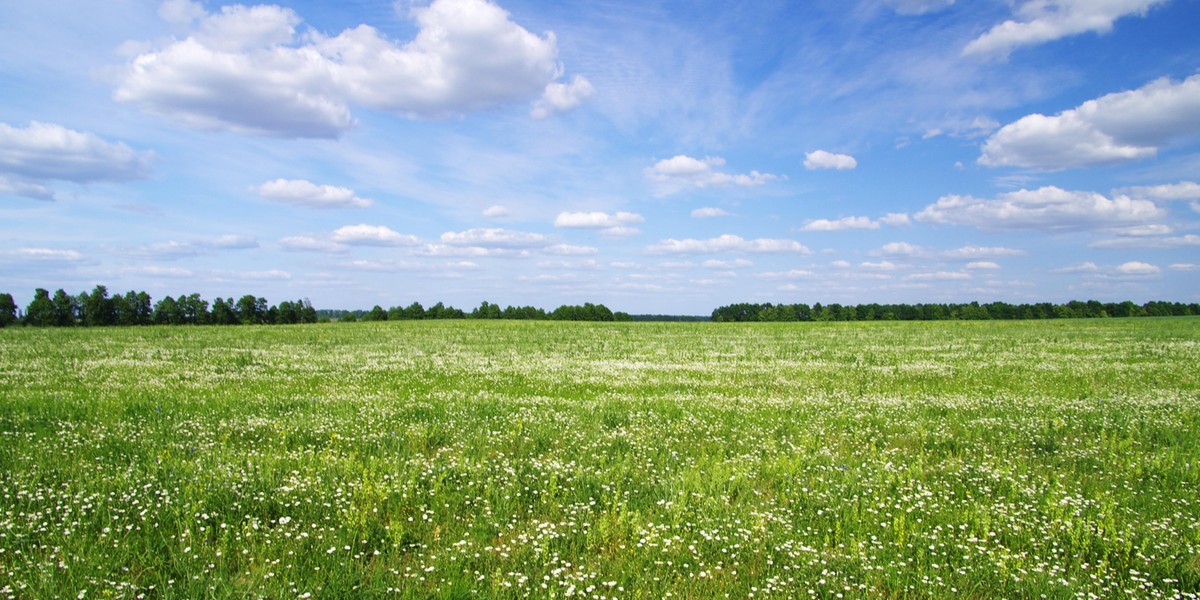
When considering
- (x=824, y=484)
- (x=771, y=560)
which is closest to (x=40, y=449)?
(x=771, y=560)

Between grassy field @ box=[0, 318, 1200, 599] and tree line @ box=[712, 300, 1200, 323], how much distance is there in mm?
88769

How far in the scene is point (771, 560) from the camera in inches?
227

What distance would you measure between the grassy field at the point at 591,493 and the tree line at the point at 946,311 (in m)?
88.8

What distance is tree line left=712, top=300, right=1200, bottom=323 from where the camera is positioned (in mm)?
100125

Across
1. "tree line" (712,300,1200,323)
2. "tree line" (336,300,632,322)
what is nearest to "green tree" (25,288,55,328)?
"tree line" (336,300,632,322)

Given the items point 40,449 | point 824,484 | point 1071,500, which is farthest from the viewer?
point 40,449

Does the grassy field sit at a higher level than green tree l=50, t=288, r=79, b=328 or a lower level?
lower

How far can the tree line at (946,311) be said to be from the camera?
328 feet

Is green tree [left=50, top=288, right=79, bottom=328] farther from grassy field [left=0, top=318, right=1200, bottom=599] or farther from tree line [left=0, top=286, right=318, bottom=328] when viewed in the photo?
grassy field [left=0, top=318, right=1200, bottom=599]

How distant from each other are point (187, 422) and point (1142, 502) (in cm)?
1455

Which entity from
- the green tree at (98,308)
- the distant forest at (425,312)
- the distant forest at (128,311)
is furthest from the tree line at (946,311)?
the green tree at (98,308)

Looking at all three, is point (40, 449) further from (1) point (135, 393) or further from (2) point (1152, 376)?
(2) point (1152, 376)

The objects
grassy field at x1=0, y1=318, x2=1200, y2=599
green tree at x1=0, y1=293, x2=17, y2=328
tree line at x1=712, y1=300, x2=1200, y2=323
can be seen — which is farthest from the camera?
tree line at x1=712, y1=300, x2=1200, y2=323

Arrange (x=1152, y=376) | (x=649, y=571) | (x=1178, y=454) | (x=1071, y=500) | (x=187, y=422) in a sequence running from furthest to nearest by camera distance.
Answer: (x=1152, y=376) → (x=187, y=422) → (x=1178, y=454) → (x=1071, y=500) → (x=649, y=571)
